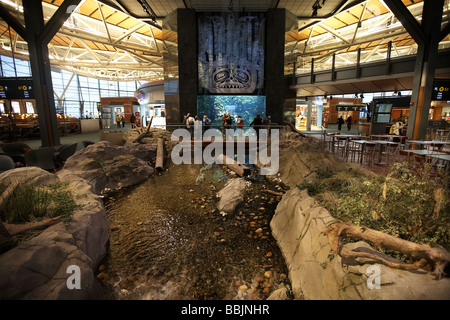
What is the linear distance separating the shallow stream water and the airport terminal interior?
30mm

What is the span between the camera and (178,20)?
13922mm

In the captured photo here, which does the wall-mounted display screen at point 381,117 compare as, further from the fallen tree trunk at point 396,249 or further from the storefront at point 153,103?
the storefront at point 153,103

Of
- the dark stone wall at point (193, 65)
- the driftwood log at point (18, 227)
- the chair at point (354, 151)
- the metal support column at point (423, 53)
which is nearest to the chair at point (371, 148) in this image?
the chair at point (354, 151)

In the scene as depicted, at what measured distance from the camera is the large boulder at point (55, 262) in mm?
2123

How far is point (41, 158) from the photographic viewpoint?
7.43 m

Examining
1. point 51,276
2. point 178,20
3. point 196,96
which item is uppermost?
point 178,20

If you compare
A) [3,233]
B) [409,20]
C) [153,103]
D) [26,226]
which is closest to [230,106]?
[409,20]

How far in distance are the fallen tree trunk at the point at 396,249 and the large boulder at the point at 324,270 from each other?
70 millimetres

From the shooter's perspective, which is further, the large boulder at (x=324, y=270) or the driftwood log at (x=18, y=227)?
the driftwood log at (x=18, y=227)

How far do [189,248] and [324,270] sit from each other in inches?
88.9

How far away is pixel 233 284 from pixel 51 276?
2205 millimetres
